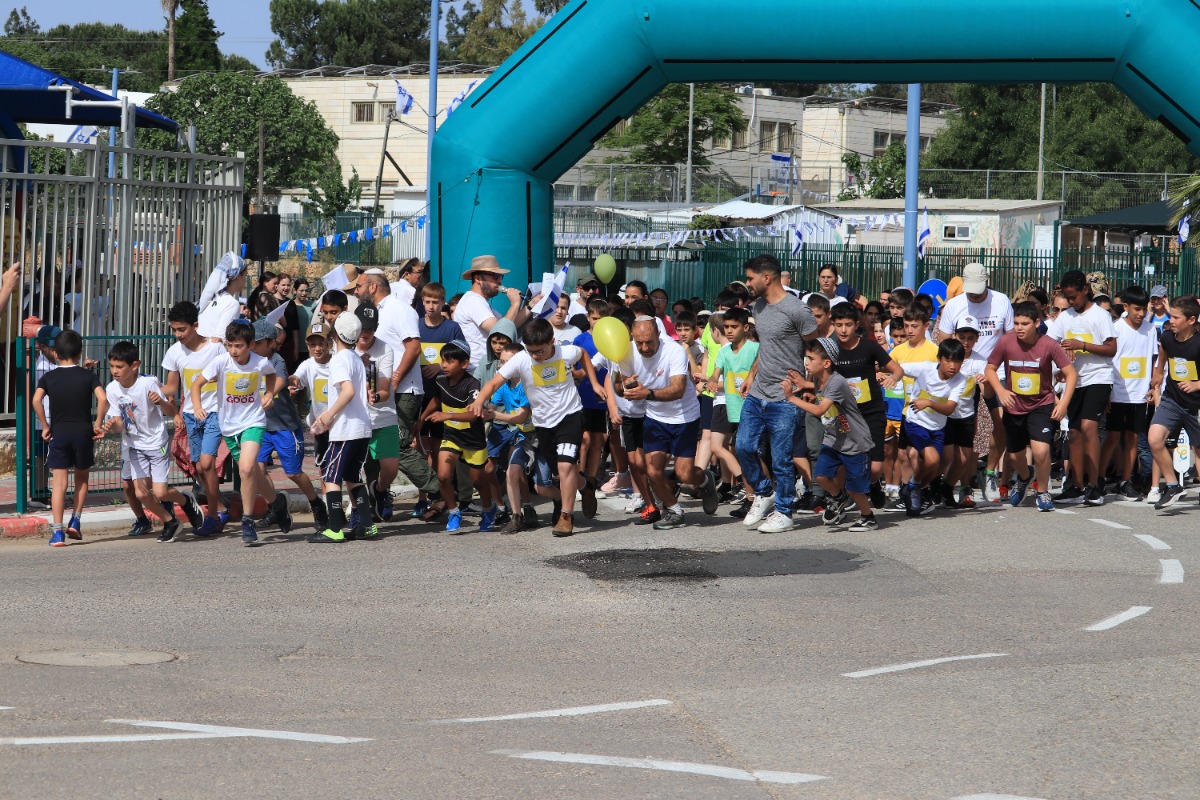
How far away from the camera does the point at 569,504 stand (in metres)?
11.3

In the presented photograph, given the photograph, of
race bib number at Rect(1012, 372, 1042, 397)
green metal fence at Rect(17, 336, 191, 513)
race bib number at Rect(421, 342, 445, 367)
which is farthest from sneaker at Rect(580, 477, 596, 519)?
race bib number at Rect(1012, 372, 1042, 397)

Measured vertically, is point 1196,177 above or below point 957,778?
above

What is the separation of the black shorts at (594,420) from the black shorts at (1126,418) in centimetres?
429

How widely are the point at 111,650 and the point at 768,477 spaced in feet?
18.7

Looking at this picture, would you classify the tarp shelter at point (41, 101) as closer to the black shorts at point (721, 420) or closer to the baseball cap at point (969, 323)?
the black shorts at point (721, 420)

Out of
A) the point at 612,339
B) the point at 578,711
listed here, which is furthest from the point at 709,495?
the point at 578,711

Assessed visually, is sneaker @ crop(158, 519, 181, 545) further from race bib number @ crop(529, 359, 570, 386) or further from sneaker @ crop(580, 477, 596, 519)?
sneaker @ crop(580, 477, 596, 519)

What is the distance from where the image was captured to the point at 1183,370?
1229 cm

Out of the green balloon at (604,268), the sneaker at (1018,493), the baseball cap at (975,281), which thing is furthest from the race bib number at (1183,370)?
the green balloon at (604,268)

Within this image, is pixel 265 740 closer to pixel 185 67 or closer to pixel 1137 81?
pixel 1137 81

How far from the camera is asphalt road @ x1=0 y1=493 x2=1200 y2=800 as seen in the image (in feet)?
18.4

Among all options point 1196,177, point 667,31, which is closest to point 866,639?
point 667,31

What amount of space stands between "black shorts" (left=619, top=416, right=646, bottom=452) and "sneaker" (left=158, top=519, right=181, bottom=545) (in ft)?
11.1

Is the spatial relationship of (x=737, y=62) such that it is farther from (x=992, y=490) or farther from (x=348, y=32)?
(x=348, y=32)
